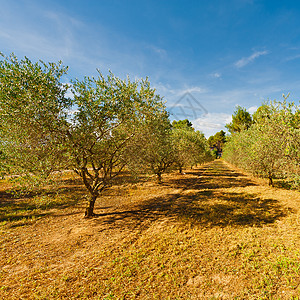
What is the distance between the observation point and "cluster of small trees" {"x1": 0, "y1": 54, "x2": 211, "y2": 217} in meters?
8.92

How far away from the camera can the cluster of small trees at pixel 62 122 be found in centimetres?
892

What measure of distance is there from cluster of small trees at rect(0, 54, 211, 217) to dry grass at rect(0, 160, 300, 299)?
274 cm

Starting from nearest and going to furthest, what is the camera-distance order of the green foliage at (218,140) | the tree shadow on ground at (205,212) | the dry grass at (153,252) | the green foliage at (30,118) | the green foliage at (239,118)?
the dry grass at (153,252) → the green foliage at (30,118) → the tree shadow on ground at (205,212) → the green foliage at (239,118) → the green foliage at (218,140)

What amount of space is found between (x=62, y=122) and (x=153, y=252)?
979 cm

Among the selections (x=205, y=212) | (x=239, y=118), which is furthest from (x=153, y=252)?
(x=239, y=118)

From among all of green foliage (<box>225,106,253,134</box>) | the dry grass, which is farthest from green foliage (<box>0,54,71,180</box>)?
→ green foliage (<box>225,106,253,134</box>)

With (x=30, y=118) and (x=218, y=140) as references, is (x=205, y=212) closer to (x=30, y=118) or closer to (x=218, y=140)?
(x=30, y=118)

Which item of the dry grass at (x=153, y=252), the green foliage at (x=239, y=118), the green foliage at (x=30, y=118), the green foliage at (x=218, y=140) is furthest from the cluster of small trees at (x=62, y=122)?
the green foliage at (x=218, y=140)

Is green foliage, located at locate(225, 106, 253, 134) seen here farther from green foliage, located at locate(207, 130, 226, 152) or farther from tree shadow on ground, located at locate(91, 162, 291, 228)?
green foliage, located at locate(207, 130, 226, 152)

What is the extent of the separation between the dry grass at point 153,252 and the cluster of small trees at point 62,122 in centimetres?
274

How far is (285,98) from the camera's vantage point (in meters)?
12.7

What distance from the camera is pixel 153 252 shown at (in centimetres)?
878

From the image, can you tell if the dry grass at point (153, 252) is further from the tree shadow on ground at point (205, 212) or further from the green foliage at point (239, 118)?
the green foliage at point (239, 118)

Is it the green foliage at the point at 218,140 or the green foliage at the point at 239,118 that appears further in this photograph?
the green foliage at the point at 218,140
